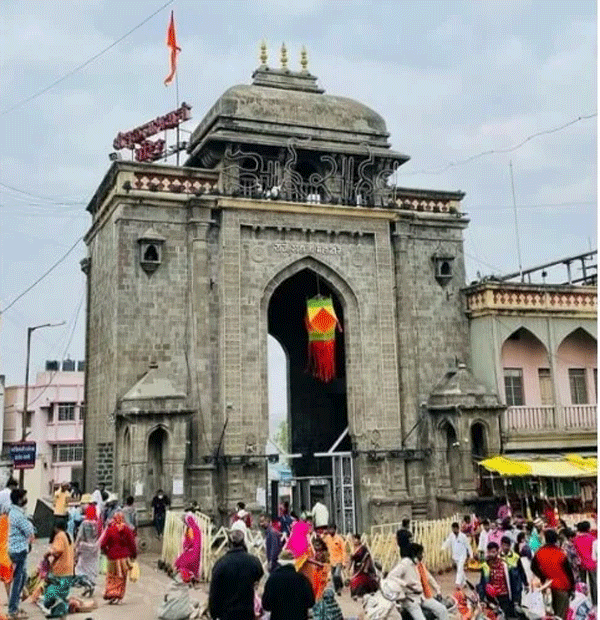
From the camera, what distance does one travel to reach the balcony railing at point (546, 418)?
2317 cm

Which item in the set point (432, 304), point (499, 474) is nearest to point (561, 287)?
point (432, 304)

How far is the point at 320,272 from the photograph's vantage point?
2239 cm

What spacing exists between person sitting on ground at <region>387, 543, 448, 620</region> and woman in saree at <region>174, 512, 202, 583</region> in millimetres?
6052

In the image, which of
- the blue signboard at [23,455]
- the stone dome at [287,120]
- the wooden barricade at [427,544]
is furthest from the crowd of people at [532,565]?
the stone dome at [287,120]

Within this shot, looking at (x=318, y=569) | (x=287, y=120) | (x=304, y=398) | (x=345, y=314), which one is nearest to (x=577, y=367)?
(x=345, y=314)

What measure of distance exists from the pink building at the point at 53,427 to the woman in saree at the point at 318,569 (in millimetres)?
40280

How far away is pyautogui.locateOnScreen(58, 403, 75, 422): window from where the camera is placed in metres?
48.5

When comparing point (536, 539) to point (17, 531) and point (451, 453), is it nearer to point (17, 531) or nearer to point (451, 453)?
point (451, 453)

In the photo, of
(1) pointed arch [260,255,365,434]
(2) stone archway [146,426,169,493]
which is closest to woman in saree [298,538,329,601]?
(2) stone archway [146,426,169,493]

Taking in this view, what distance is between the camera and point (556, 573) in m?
9.84

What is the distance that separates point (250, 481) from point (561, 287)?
1229cm

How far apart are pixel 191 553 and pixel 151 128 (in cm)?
1911

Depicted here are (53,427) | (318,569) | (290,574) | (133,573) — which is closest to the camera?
(290,574)

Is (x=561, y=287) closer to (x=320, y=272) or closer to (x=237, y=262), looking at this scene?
(x=320, y=272)
